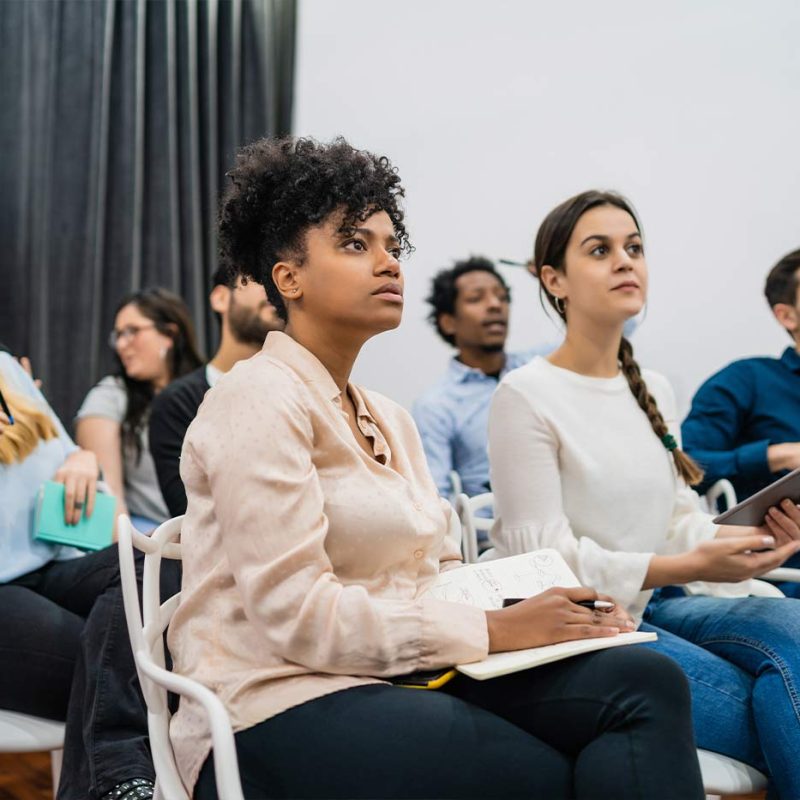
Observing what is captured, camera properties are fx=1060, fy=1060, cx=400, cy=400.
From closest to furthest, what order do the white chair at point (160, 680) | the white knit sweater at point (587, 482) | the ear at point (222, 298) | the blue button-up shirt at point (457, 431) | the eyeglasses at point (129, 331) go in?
the white chair at point (160, 680) < the white knit sweater at point (587, 482) < the ear at point (222, 298) < the eyeglasses at point (129, 331) < the blue button-up shirt at point (457, 431)

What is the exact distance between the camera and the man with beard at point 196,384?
2.54m

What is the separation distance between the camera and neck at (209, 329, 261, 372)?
2748mm

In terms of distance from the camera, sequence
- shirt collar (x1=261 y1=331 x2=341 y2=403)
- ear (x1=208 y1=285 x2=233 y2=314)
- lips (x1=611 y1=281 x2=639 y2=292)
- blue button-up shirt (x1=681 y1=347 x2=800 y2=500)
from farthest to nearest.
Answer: ear (x1=208 y1=285 x2=233 y2=314)
blue button-up shirt (x1=681 y1=347 x2=800 y2=500)
lips (x1=611 y1=281 x2=639 y2=292)
shirt collar (x1=261 y1=331 x2=341 y2=403)

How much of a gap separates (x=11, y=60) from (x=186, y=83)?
628 millimetres

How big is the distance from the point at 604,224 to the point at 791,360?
87 cm

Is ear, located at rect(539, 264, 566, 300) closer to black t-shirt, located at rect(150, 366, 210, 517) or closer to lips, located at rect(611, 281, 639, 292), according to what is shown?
lips, located at rect(611, 281, 639, 292)

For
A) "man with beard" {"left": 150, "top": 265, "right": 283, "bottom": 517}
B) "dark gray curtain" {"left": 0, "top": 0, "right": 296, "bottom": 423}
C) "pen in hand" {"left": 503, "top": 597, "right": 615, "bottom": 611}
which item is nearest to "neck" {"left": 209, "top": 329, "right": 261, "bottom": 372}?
"man with beard" {"left": 150, "top": 265, "right": 283, "bottom": 517}

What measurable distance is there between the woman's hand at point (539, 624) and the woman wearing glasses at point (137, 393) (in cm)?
190

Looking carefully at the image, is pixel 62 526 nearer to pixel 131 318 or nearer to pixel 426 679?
pixel 426 679

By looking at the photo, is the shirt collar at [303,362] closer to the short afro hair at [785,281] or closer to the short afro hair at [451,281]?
the short afro hair at [785,281]

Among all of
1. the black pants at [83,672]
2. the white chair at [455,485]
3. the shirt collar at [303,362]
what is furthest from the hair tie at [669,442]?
the white chair at [455,485]

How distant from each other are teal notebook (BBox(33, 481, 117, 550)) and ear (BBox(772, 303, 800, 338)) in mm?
1720

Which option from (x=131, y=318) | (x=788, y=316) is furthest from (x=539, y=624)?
(x=131, y=318)

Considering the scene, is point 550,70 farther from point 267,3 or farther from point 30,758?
point 30,758
